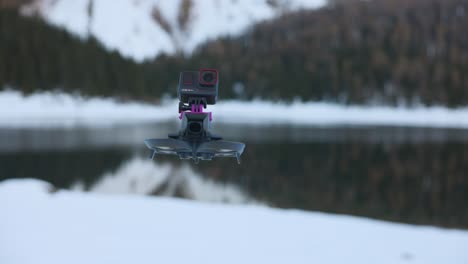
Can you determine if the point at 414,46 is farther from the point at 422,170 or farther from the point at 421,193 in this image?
the point at 421,193

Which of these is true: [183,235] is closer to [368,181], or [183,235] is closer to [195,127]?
[195,127]

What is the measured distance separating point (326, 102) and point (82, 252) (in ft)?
330

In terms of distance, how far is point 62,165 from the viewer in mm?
26031

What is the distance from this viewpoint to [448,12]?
443 feet

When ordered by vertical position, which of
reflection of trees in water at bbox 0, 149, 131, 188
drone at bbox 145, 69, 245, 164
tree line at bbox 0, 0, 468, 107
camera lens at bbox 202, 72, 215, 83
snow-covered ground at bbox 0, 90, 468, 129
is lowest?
reflection of trees in water at bbox 0, 149, 131, 188

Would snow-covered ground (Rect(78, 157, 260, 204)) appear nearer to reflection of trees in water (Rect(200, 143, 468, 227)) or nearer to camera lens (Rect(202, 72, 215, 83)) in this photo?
reflection of trees in water (Rect(200, 143, 468, 227))

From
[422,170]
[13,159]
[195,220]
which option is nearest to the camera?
[195,220]

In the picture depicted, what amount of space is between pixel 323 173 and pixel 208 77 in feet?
88.6

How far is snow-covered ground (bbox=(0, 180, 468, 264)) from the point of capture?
9.46 metres

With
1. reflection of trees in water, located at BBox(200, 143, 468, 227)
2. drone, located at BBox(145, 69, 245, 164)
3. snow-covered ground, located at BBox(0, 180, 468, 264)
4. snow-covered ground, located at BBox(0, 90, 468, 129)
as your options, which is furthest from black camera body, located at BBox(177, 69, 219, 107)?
snow-covered ground, located at BBox(0, 90, 468, 129)

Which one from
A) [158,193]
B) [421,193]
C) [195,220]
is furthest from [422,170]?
[195,220]

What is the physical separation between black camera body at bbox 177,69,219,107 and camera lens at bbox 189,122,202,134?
13 cm

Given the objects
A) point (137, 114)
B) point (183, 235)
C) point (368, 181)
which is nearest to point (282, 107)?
point (137, 114)

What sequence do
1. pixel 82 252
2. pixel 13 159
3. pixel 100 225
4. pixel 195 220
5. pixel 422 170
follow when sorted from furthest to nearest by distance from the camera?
pixel 422 170, pixel 13 159, pixel 195 220, pixel 100 225, pixel 82 252
